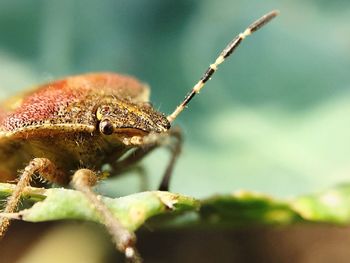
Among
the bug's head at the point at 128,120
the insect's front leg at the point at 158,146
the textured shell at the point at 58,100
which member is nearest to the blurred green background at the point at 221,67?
the insect's front leg at the point at 158,146

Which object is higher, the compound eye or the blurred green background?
the blurred green background

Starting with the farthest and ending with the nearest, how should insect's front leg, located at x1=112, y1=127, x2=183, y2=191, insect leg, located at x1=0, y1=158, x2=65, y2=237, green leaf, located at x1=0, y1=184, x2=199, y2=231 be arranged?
1. insect's front leg, located at x1=112, y1=127, x2=183, y2=191
2. insect leg, located at x1=0, y1=158, x2=65, y2=237
3. green leaf, located at x1=0, y1=184, x2=199, y2=231

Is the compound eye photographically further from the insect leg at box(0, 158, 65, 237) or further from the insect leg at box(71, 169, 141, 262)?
the insect leg at box(71, 169, 141, 262)

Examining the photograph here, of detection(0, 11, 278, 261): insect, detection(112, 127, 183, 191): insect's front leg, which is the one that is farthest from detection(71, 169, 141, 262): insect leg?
detection(112, 127, 183, 191): insect's front leg

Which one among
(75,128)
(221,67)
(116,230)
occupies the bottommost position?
(116,230)

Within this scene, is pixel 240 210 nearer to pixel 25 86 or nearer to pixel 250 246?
pixel 250 246

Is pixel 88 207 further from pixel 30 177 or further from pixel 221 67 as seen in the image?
pixel 221 67

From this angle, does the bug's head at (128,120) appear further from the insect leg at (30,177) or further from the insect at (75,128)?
the insect leg at (30,177)

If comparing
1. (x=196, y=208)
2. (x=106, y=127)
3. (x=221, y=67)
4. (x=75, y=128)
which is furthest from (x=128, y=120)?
(x=221, y=67)
